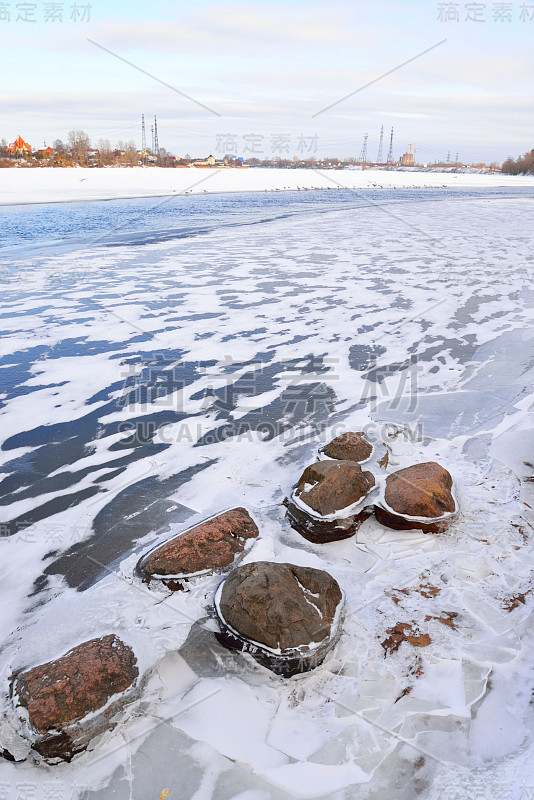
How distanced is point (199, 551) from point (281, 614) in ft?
2.42

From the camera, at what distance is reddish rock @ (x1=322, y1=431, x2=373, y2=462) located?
4035mm

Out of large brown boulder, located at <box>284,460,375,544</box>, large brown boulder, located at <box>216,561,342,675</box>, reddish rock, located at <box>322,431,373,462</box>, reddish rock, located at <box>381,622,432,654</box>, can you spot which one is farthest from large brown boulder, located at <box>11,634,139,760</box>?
reddish rock, located at <box>322,431,373,462</box>

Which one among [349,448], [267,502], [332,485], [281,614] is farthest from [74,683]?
[349,448]

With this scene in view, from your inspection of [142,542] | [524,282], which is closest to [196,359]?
[142,542]

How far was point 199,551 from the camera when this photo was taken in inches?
121

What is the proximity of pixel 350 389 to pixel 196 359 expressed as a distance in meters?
1.90

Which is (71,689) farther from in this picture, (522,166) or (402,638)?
(522,166)

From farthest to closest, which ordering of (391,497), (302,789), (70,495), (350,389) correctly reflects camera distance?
(350,389) < (70,495) < (391,497) < (302,789)

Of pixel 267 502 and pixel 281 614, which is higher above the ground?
pixel 281 614

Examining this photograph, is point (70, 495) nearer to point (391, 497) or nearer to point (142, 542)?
point (142, 542)

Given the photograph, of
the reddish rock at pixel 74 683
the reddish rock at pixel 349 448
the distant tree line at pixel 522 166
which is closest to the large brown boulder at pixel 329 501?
the reddish rock at pixel 349 448

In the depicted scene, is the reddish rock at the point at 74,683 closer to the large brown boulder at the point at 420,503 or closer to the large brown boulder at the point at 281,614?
the large brown boulder at the point at 281,614

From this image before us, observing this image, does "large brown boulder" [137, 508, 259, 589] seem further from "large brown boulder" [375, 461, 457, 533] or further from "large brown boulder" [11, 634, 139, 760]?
"large brown boulder" [375, 461, 457, 533]

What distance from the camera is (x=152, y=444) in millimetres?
4410
